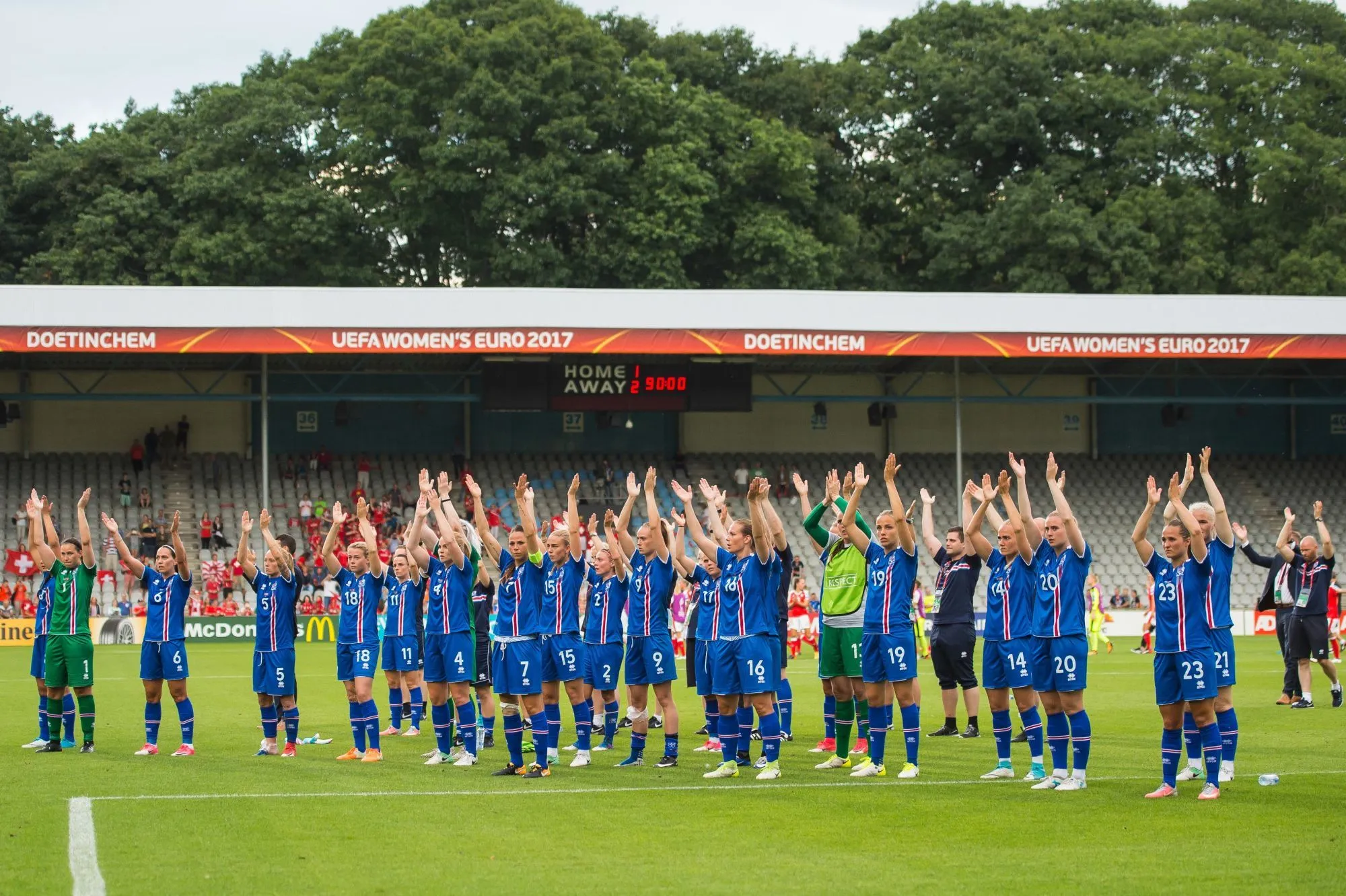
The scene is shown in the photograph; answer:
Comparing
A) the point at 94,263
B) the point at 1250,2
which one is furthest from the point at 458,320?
the point at 1250,2

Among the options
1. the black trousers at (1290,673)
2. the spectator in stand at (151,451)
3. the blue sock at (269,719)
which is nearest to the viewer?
the blue sock at (269,719)

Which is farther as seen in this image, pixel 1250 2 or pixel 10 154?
pixel 1250 2

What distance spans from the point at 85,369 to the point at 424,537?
30532mm

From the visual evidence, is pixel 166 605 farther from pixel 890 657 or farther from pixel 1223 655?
pixel 1223 655

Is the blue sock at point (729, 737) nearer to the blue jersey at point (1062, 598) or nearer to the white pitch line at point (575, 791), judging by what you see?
the white pitch line at point (575, 791)

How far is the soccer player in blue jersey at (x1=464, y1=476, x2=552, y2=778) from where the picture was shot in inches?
555

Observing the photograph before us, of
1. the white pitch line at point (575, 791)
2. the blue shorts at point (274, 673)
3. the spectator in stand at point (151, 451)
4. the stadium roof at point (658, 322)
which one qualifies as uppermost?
the stadium roof at point (658, 322)

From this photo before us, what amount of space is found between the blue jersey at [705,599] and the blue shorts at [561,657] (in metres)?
1.19

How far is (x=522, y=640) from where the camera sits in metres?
14.1

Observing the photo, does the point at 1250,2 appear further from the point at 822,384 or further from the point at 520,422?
the point at 520,422

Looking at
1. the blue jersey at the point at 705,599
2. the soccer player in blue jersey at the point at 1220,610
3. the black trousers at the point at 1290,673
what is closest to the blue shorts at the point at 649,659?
the blue jersey at the point at 705,599

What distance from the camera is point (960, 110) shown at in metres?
58.5

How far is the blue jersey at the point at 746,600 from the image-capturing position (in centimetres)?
1387

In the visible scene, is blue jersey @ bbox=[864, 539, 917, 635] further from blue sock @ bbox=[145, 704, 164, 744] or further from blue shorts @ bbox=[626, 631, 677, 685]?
blue sock @ bbox=[145, 704, 164, 744]
